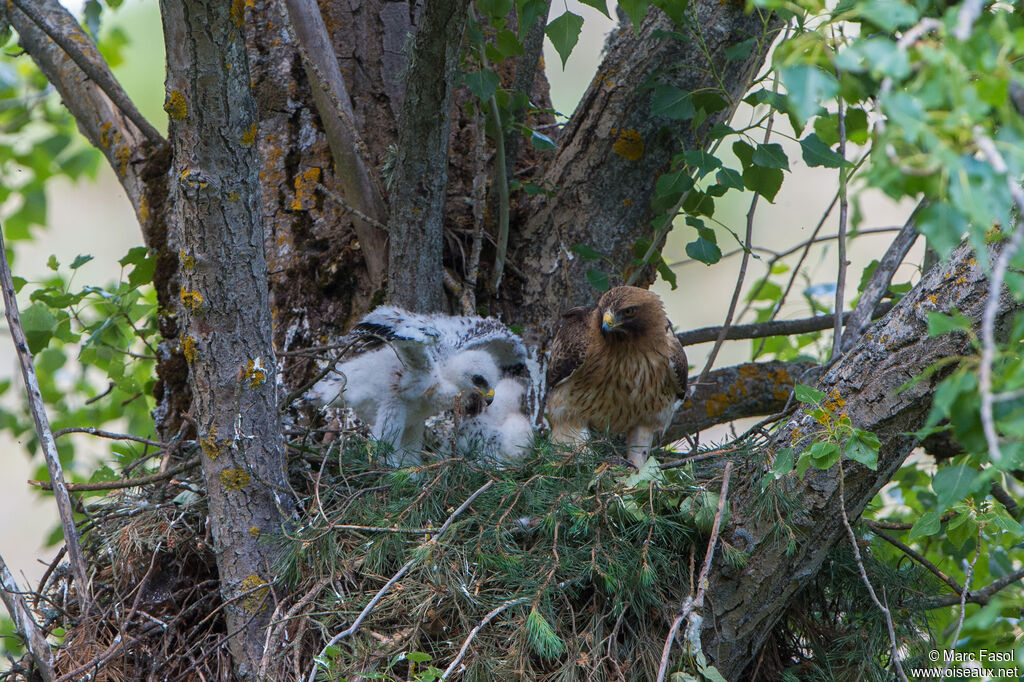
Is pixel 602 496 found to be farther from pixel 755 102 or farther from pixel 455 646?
pixel 755 102

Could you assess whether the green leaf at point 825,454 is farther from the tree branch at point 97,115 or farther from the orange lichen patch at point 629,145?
the tree branch at point 97,115

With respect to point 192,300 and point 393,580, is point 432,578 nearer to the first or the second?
point 393,580

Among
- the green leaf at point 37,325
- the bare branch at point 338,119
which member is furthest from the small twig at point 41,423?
the bare branch at point 338,119

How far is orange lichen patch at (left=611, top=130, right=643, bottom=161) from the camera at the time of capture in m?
3.73

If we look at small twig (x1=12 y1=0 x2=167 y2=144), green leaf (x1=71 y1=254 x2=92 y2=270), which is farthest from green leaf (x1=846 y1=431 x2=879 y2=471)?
green leaf (x1=71 y1=254 x2=92 y2=270)

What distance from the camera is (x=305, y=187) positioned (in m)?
3.89

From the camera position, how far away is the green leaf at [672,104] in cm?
322

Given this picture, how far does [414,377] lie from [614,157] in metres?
1.27

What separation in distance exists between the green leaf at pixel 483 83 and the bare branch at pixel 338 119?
613 millimetres

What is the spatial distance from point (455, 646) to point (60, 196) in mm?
8493

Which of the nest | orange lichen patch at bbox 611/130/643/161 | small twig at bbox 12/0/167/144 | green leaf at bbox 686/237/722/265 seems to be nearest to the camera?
the nest

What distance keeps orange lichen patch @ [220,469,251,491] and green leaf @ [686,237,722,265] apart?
185cm

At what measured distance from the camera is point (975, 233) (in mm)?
1079

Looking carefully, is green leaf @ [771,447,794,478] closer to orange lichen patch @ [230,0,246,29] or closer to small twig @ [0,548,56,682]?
orange lichen patch @ [230,0,246,29]
